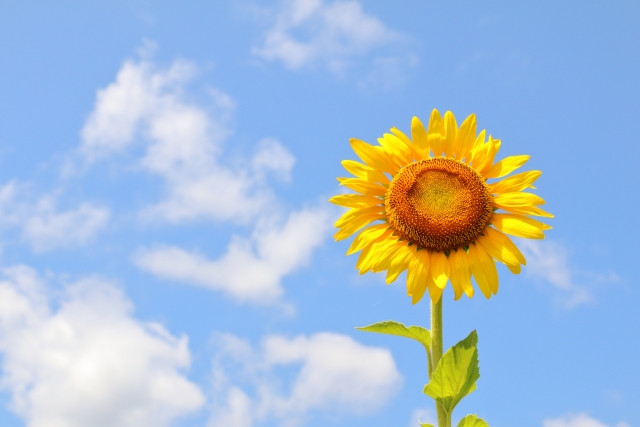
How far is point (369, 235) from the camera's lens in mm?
6523

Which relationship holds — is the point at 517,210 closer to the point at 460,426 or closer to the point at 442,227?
the point at 442,227

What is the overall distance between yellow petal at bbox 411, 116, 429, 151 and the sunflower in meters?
0.01

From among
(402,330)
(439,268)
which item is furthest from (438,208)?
(402,330)

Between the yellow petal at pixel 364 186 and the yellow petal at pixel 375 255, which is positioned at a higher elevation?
the yellow petal at pixel 364 186

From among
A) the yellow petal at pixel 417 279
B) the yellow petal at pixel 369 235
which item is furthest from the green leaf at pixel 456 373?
the yellow petal at pixel 369 235

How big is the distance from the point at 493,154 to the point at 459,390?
8.51 ft

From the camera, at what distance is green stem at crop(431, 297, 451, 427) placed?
576 cm

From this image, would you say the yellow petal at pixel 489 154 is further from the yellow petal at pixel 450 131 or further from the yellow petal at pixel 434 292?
the yellow petal at pixel 434 292

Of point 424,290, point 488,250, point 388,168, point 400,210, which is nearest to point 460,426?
point 424,290

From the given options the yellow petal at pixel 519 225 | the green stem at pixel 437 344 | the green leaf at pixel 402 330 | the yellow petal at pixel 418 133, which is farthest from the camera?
the yellow petal at pixel 418 133

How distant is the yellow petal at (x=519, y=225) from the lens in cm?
623

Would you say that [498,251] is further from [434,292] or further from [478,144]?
[478,144]

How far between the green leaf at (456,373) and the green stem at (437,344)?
204 millimetres

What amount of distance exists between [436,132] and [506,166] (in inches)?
34.2
